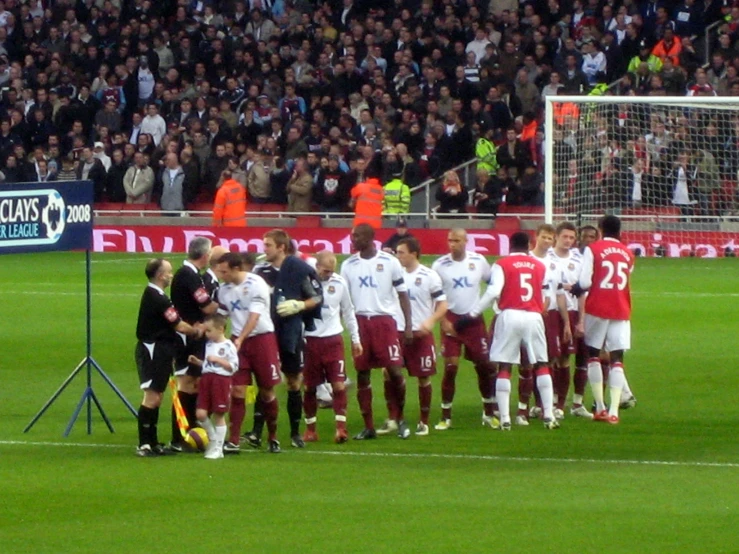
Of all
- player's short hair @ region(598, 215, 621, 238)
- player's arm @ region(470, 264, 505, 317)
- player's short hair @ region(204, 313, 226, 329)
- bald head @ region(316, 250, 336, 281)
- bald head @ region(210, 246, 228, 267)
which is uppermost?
player's short hair @ region(598, 215, 621, 238)

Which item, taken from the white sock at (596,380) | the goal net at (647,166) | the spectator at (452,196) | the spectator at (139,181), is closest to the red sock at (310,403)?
the white sock at (596,380)

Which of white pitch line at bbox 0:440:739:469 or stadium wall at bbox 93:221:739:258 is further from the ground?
stadium wall at bbox 93:221:739:258

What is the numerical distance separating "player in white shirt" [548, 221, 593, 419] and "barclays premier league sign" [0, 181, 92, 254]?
4.26 meters

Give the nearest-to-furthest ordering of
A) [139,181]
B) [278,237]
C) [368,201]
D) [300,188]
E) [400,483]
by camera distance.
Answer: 1. [400,483]
2. [278,237]
3. [368,201]
4. [300,188]
5. [139,181]

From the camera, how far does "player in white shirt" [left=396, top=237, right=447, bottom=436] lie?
548 inches

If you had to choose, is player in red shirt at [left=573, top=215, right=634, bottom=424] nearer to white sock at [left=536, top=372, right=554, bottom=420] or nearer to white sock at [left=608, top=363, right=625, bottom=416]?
white sock at [left=608, top=363, right=625, bottom=416]

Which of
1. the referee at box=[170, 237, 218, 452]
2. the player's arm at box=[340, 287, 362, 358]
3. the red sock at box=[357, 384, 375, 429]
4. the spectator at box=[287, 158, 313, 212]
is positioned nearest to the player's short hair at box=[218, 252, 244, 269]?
the referee at box=[170, 237, 218, 452]

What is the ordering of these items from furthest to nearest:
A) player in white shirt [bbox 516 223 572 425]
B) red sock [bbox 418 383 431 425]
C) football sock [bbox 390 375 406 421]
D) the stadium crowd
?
1. the stadium crowd
2. player in white shirt [bbox 516 223 572 425]
3. red sock [bbox 418 383 431 425]
4. football sock [bbox 390 375 406 421]

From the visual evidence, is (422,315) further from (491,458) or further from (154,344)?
(154,344)

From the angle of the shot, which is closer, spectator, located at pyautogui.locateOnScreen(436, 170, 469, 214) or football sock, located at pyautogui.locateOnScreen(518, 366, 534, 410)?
football sock, located at pyautogui.locateOnScreen(518, 366, 534, 410)

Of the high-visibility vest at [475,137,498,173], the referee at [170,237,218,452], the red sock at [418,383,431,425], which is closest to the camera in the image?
the referee at [170,237,218,452]

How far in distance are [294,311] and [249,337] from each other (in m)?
0.45

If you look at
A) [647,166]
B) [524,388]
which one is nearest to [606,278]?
[524,388]

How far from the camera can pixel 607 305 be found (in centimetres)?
1462
